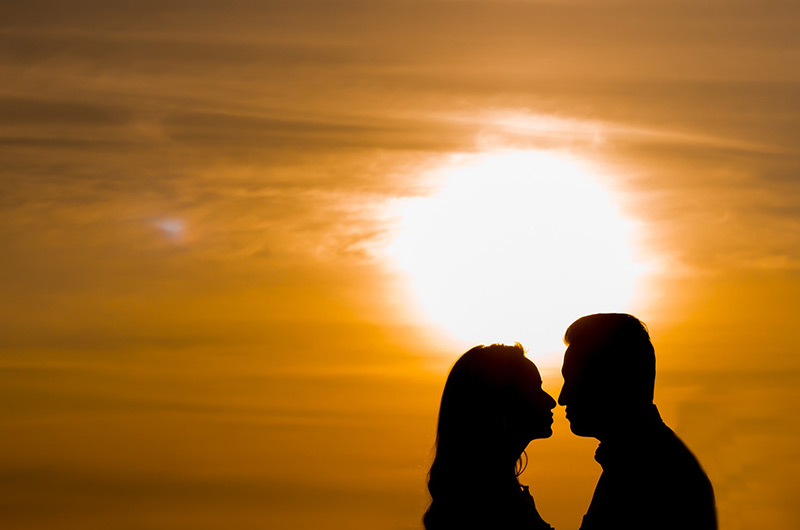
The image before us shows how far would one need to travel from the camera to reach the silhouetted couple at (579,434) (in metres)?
8.16

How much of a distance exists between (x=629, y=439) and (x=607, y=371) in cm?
55

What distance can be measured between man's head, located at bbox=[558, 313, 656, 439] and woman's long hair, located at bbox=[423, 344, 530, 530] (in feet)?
3.42

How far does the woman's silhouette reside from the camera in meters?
9.41

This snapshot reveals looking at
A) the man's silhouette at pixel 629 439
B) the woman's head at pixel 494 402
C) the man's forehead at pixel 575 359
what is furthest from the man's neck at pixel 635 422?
the woman's head at pixel 494 402

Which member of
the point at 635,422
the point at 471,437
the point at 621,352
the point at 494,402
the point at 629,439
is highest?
the point at 494,402

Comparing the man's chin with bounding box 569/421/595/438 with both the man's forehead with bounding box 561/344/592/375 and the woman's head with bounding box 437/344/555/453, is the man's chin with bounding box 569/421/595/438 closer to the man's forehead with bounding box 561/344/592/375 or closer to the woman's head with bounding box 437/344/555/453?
the man's forehead with bounding box 561/344/592/375

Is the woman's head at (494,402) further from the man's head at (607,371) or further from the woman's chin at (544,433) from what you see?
the man's head at (607,371)

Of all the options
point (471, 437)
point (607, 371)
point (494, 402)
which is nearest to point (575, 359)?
point (607, 371)

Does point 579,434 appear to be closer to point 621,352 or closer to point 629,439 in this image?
point 629,439

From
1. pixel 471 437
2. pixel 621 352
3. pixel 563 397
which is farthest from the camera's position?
pixel 471 437

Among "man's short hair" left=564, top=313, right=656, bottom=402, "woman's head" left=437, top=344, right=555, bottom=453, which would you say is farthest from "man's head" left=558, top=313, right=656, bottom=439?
"woman's head" left=437, top=344, right=555, bottom=453

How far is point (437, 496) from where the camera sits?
944 cm

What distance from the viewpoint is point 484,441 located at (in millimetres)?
9539

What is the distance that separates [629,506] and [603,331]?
4.38 feet
